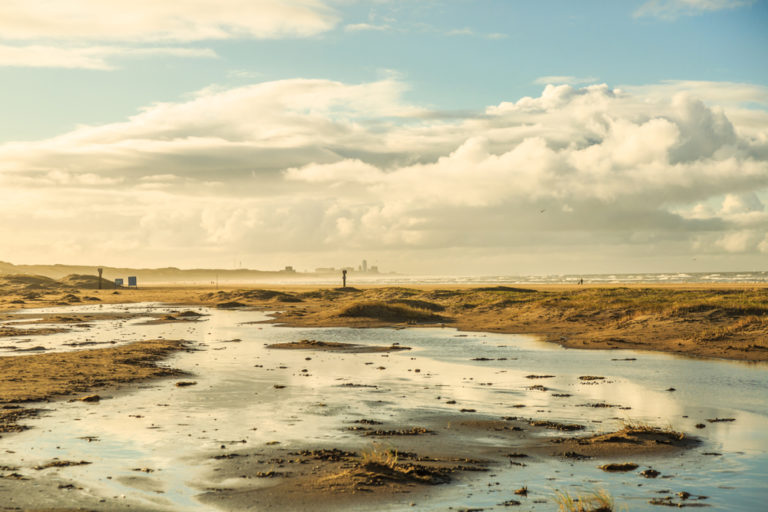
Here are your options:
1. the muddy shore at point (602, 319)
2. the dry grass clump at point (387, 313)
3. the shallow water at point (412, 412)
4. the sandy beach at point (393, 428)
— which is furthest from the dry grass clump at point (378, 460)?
the dry grass clump at point (387, 313)

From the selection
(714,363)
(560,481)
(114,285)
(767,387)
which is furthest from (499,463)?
(114,285)

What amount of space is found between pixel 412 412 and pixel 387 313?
42.1 meters

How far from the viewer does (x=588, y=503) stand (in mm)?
11344

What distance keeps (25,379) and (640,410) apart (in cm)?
2156

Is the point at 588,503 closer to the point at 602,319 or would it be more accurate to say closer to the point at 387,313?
the point at 602,319

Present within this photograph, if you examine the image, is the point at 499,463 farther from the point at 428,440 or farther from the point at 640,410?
the point at 640,410

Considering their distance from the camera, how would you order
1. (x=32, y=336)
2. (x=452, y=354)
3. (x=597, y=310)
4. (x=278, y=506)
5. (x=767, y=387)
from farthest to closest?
(x=597, y=310) < (x=32, y=336) < (x=452, y=354) < (x=767, y=387) < (x=278, y=506)

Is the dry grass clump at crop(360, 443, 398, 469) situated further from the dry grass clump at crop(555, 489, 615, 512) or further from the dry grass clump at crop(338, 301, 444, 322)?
the dry grass clump at crop(338, 301, 444, 322)

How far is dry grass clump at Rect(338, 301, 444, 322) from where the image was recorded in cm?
6162

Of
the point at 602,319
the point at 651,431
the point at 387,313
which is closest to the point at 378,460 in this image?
the point at 651,431

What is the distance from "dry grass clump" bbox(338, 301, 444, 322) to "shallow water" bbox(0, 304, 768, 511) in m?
23.0

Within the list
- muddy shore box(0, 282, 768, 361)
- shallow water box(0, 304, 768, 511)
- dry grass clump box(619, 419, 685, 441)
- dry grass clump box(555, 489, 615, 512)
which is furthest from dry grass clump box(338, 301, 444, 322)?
dry grass clump box(555, 489, 615, 512)

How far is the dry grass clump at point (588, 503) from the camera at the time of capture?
11.1 m

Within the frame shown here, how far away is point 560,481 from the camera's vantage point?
1329cm
